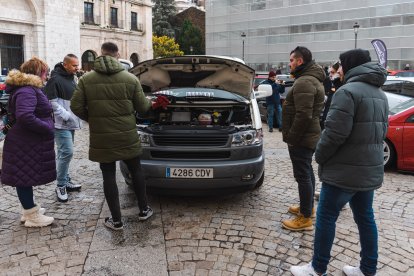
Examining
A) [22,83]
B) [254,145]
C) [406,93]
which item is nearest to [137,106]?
[22,83]

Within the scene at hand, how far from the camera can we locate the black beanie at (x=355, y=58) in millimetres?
3121

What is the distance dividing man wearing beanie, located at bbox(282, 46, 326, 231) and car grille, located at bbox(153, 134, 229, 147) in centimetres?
98

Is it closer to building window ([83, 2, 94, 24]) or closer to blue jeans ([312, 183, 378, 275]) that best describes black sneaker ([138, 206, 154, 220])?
blue jeans ([312, 183, 378, 275])

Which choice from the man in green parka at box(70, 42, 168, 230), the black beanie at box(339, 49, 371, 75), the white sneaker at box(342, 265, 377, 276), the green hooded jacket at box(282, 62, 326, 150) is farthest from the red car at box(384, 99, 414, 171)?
the man in green parka at box(70, 42, 168, 230)

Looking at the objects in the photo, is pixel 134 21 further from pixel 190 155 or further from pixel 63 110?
pixel 190 155

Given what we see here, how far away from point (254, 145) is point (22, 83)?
2748 millimetres

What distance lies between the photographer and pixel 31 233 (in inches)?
170

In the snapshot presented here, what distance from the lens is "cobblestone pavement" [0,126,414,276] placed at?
361 centimetres

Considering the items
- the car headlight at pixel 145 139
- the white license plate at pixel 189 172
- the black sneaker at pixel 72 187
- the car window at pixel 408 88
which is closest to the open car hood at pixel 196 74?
the car headlight at pixel 145 139

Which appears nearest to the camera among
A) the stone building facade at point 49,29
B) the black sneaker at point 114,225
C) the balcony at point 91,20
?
the black sneaker at point 114,225

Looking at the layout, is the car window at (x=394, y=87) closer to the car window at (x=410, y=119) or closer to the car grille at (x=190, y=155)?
the car window at (x=410, y=119)

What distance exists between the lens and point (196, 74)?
629 centimetres

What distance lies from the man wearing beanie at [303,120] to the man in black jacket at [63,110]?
2853 mm

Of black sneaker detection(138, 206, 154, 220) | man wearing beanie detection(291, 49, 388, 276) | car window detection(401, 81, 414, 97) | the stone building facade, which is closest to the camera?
man wearing beanie detection(291, 49, 388, 276)
